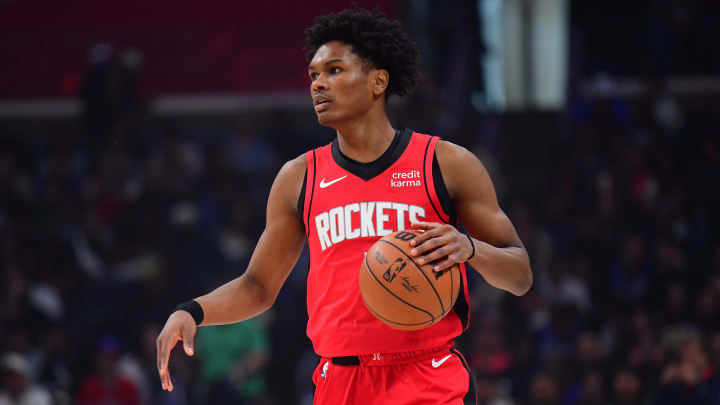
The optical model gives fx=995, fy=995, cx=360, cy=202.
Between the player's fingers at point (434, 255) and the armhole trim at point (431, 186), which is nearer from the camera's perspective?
the player's fingers at point (434, 255)

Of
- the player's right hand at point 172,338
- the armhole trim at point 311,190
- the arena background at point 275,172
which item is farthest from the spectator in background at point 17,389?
the armhole trim at point 311,190

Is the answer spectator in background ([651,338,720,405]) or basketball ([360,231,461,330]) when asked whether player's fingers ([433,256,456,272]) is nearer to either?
basketball ([360,231,461,330])

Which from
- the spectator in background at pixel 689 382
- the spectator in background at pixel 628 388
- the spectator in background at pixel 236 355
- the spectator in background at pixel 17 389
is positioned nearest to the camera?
the spectator in background at pixel 689 382

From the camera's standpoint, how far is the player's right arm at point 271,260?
4195 mm

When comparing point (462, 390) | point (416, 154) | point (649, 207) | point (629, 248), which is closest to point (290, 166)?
point (416, 154)

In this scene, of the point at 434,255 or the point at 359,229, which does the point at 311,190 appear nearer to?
the point at 359,229

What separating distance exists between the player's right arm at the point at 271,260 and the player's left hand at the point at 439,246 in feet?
2.78

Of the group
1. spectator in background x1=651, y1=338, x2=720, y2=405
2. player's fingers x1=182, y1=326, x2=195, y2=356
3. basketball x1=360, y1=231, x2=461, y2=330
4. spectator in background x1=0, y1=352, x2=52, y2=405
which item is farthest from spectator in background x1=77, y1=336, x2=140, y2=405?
basketball x1=360, y1=231, x2=461, y2=330

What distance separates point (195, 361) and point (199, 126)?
4.61 meters

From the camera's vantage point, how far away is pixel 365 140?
4.12 metres

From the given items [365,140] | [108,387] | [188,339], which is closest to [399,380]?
[188,339]

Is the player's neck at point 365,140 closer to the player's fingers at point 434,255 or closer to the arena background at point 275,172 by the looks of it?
the player's fingers at point 434,255

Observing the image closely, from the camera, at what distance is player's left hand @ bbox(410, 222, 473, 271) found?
3469 millimetres

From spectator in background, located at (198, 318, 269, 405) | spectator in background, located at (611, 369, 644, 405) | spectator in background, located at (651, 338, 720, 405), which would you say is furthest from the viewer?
spectator in background, located at (198, 318, 269, 405)
